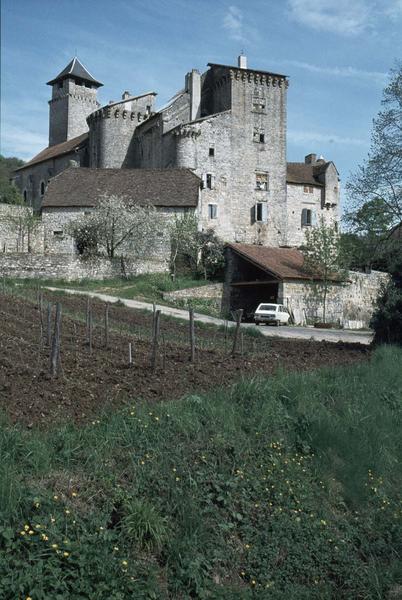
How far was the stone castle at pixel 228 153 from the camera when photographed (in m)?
49.8

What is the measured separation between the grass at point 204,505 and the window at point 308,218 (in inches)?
1794

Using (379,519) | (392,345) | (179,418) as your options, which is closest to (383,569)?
(379,519)

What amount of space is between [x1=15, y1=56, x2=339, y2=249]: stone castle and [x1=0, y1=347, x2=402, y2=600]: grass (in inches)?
1470

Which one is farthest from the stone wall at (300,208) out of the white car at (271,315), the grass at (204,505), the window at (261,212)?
the grass at (204,505)

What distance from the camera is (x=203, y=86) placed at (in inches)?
2172

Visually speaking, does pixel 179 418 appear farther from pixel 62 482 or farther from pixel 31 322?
pixel 31 322

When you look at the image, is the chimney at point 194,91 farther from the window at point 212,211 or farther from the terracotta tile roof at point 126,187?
the window at point 212,211

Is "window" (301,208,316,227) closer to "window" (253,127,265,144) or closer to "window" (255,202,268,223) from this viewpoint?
"window" (255,202,268,223)

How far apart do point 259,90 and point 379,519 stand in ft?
157

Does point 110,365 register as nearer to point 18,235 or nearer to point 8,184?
point 18,235

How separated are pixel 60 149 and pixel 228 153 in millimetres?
22771

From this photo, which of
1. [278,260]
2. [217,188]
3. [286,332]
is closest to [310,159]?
[217,188]

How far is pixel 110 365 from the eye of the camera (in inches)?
454

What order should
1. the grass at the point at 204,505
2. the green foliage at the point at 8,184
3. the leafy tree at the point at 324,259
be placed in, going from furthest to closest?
the green foliage at the point at 8,184 → the leafy tree at the point at 324,259 → the grass at the point at 204,505
